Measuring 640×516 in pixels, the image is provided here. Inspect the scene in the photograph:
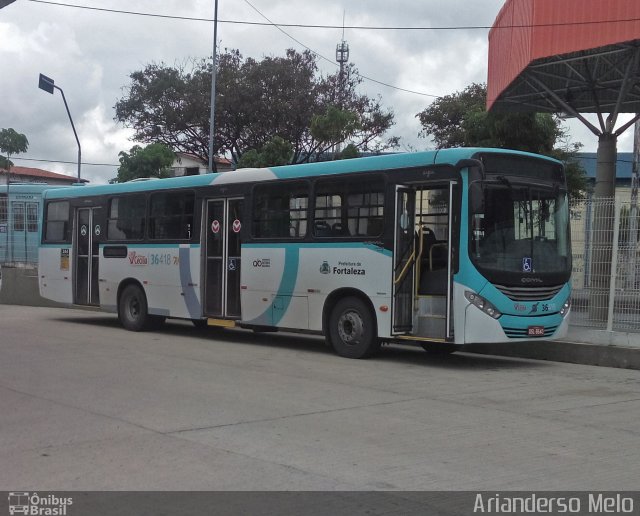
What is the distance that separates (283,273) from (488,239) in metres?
3.95

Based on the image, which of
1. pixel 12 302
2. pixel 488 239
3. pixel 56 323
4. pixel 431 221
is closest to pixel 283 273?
pixel 431 221

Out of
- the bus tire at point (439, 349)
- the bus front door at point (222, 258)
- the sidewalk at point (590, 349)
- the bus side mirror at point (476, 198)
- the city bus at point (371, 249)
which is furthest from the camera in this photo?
the bus front door at point (222, 258)

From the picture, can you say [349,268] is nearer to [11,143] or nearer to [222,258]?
[222,258]

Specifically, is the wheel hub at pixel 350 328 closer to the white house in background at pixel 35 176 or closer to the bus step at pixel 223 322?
the bus step at pixel 223 322

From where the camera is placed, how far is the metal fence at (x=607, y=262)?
11864 mm

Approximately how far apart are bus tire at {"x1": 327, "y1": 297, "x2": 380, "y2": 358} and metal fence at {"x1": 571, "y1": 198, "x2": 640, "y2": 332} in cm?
342

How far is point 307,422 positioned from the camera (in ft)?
24.4

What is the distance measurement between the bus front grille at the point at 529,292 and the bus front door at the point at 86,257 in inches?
397

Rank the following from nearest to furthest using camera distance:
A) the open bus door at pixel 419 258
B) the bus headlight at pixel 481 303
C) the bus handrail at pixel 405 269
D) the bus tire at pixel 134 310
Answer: the bus headlight at pixel 481 303 → the open bus door at pixel 419 258 → the bus handrail at pixel 405 269 → the bus tire at pixel 134 310

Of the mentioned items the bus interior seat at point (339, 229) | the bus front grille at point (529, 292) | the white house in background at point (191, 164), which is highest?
the white house in background at point (191, 164)

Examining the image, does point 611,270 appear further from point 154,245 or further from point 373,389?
point 154,245
